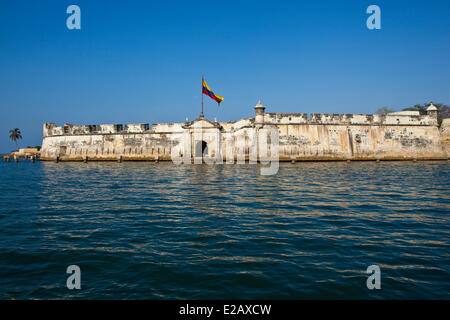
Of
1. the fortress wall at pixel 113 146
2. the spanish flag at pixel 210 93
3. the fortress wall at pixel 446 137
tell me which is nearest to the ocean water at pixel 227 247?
the spanish flag at pixel 210 93

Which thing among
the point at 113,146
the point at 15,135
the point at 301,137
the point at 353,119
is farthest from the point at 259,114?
the point at 15,135

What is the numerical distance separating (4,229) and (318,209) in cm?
693

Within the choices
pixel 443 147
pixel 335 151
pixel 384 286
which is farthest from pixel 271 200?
pixel 443 147

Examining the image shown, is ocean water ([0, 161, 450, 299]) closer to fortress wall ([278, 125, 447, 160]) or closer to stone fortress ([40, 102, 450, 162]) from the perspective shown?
stone fortress ([40, 102, 450, 162])

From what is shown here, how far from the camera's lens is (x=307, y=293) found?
127 inches

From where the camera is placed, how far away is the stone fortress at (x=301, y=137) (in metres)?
25.2

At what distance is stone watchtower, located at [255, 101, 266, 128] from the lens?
2462 cm

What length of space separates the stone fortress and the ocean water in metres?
16.7

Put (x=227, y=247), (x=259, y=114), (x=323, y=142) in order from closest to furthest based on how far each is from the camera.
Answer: (x=227, y=247) < (x=259, y=114) < (x=323, y=142)

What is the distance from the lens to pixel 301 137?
26.3 metres

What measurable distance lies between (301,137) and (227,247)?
23.0 metres

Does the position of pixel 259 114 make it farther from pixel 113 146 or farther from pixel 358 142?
pixel 113 146

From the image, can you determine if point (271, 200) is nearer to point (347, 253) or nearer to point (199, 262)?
point (347, 253)

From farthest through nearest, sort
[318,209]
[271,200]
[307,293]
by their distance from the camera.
Answer: 1. [271,200]
2. [318,209]
3. [307,293]
